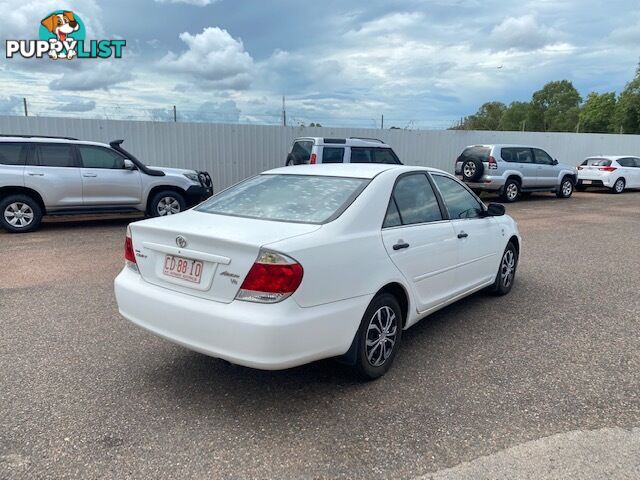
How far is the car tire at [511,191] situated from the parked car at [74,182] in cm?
965

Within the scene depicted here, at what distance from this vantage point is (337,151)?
11.5m

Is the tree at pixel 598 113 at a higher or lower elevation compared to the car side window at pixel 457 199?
higher

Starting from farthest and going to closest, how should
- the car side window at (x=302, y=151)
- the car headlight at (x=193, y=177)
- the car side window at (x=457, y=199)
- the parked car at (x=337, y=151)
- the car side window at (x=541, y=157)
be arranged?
the car side window at (x=541, y=157) → the car side window at (x=302, y=151) → the parked car at (x=337, y=151) → the car headlight at (x=193, y=177) → the car side window at (x=457, y=199)

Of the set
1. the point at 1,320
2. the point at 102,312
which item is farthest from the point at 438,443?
the point at 1,320

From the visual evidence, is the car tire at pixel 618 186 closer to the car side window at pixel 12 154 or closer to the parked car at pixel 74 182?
the parked car at pixel 74 182

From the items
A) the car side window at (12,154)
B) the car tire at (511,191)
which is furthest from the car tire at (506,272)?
the car tire at (511,191)

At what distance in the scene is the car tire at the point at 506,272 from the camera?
5.34 m

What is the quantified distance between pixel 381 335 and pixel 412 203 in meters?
1.14

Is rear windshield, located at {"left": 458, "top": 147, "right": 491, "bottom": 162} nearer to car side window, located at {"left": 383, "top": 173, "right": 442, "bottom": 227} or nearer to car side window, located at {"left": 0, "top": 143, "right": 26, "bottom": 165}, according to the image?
car side window, located at {"left": 383, "top": 173, "right": 442, "bottom": 227}

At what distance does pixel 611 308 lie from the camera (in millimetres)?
5102

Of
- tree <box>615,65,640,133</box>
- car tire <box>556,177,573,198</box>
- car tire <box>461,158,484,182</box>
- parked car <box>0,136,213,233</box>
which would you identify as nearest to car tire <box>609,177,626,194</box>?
car tire <box>556,177,573,198</box>

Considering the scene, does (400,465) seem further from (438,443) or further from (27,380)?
(27,380)

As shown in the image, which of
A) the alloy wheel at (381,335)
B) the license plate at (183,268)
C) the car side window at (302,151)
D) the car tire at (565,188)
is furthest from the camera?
the car tire at (565,188)

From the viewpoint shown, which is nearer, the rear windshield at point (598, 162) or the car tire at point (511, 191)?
the car tire at point (511, 191)
